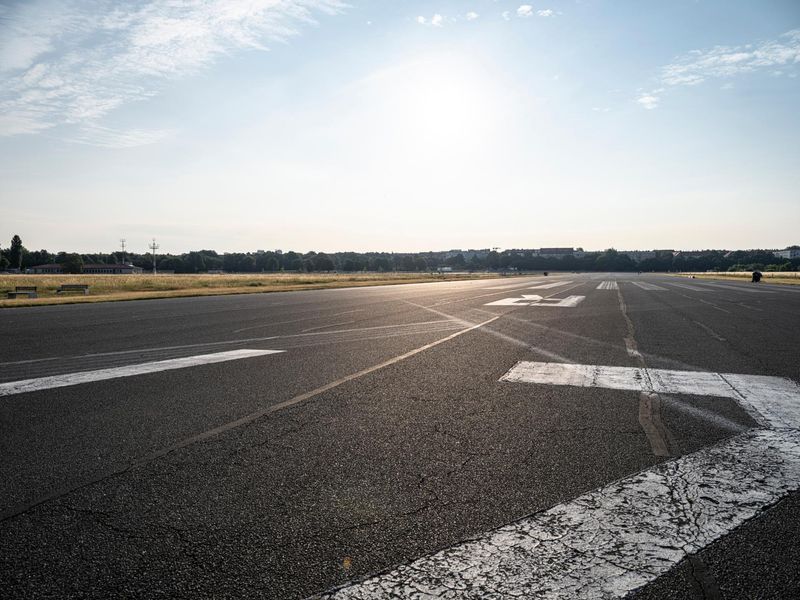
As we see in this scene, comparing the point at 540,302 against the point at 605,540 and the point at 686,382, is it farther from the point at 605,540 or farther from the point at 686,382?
the point at 605,540

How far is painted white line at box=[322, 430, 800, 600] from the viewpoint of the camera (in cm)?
223

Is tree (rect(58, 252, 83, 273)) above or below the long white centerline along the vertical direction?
above

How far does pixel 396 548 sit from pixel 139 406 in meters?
3.98

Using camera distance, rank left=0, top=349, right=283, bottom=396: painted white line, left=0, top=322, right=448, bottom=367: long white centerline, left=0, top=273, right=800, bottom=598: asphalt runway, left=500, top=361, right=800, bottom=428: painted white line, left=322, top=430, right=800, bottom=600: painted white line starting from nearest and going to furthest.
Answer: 1. left=322, top=430, right=800, bottom=600: painted white line
2. left=0, top=273, right=800, bottom=598: asphalt runway
3. left=500, top=361, right=800, bottom=428: painted white line
4. left=0, top=349, right=283, bottom=396: painted white line
5. left=0, top=322, right=448, bottom=367: long white centerline

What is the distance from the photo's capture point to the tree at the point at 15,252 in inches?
6230

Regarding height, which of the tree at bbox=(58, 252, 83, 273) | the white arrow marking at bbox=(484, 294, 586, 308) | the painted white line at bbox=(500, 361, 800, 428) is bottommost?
the painted white line at bbox=(500, 361, 800, 428)

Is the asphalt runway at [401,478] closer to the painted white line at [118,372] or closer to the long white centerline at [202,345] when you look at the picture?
the painted white line at [118,372]

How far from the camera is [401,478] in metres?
3.41

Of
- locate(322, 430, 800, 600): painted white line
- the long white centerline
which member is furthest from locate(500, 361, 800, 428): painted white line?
the long white centerline

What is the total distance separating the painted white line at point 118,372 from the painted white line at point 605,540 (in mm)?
5958

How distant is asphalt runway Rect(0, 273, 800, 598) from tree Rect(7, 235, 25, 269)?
191 meters

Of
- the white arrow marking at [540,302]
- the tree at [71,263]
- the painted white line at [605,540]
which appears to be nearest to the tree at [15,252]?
the tree at [71,263]

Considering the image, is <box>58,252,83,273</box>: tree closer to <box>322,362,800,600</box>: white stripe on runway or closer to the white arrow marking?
the white arrow marking

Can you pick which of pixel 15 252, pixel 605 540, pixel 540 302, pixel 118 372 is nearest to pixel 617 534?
pixel 605 540
